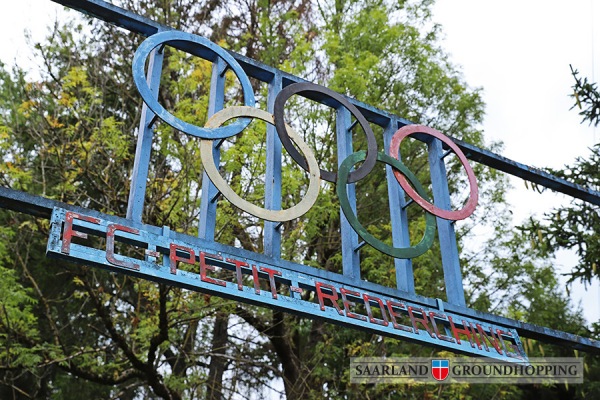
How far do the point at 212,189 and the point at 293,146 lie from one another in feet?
2.36

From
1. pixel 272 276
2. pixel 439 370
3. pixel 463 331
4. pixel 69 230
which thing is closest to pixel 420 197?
pixel 463 331

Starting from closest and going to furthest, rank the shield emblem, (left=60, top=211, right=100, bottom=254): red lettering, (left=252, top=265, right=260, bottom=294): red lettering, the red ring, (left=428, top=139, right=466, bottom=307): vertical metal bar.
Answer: (left=60, top=211, right=100, bottom=254): red lettering < (left=252, top=265, right=260, bottom=294): red lettering < (left=428, top=139, right=466, bottom=307): vertical metal bar < the red ring < the shield emblem

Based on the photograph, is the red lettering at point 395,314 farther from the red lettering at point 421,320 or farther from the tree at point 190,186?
the tree at point 190,186

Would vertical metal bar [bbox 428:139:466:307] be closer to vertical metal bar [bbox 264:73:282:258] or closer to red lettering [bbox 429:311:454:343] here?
red lettering [bbox 429:311:454:343]

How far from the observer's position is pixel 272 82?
5223mm

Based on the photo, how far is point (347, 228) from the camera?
196 inches

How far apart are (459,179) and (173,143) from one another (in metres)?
5.17

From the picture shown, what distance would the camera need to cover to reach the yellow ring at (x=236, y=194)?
175 inches

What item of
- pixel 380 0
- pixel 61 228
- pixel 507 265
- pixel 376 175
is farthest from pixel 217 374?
pixel 61 228

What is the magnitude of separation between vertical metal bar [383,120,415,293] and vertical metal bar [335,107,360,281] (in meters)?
0.33

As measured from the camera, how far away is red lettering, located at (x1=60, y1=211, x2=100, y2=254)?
3.68 metres

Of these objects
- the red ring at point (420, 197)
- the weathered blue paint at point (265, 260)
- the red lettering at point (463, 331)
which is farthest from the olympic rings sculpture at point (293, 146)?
the red lettering at point (463, 331)

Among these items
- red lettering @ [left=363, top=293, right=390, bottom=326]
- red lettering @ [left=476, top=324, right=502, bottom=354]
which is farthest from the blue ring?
red lettering @ [left=476, top=324, right=502, bottom=354]

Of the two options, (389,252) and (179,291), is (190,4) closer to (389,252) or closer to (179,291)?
(179,291)
